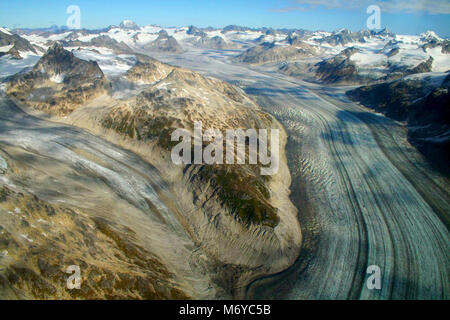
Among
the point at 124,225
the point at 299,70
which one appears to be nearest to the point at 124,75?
the point at 124,225

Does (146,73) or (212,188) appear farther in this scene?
(146,73)

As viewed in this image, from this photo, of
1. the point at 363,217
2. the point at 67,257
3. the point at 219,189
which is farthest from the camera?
the point at 219,189

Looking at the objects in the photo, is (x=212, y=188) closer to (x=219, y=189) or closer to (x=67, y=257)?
(x=219, y=189)

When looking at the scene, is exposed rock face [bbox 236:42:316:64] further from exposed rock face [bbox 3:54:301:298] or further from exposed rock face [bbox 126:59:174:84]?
exposed rock face [bbox 3:54:301:298]

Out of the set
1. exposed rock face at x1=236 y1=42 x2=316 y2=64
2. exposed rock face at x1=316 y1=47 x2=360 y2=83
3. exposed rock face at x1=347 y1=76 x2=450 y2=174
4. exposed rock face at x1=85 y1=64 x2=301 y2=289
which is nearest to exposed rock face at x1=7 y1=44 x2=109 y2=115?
exposed rock face at x1=85 y1=64 x2=301 y2=289

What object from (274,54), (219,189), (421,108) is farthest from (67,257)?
(274,54)

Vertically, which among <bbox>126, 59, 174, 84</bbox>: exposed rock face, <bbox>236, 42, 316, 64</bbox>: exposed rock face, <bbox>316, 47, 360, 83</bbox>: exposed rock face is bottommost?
<bbox>126, 59, 174, 84</bbox>: exposed rock face
